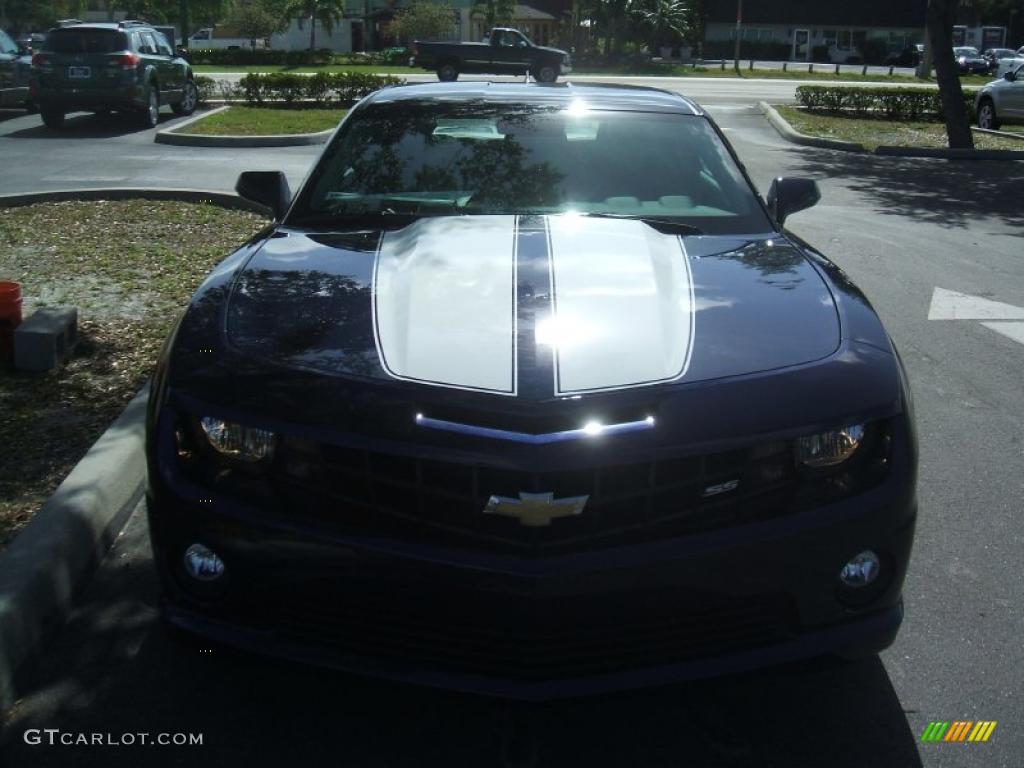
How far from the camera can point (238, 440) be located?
2.89 metres

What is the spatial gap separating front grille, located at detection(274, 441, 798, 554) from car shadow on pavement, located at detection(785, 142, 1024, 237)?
32.6 feet

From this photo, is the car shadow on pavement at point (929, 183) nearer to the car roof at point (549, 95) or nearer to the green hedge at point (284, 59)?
the car roof at point (549, 95)

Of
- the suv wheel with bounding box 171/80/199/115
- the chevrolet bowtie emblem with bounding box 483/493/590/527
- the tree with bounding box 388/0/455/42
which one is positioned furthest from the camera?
the tree with bounding box 388/0/455/42

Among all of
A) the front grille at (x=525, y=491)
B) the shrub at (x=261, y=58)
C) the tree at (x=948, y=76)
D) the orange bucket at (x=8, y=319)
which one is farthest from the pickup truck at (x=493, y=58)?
the front grille at (x=525, y=491)

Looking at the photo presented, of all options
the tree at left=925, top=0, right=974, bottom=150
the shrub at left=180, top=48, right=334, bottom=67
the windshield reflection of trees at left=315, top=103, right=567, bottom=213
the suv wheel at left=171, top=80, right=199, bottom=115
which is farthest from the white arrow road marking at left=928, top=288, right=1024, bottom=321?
the shrub at left=180, top=48, right=334, bottom=67

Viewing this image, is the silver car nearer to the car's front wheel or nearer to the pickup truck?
the car's front wheel

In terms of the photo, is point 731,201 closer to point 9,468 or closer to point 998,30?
point 9,468

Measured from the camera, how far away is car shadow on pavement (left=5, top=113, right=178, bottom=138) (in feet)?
Result: 62.3

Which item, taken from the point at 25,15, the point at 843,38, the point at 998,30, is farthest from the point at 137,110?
the point at 998,30

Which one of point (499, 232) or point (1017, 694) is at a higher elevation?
point (499, 232)

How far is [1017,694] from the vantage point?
10.7ft

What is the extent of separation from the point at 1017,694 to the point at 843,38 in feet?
279

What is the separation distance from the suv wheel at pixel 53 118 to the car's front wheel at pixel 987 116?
18203 millimetres

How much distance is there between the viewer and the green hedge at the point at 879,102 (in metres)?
25.3
